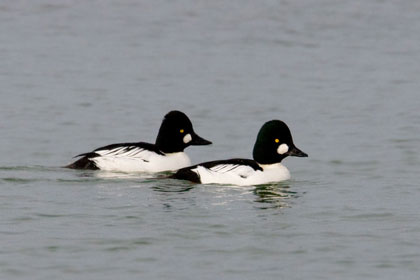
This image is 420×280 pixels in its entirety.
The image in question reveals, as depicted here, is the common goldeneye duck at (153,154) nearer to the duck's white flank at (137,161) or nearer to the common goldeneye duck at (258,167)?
the duck's white flank at (137,161)

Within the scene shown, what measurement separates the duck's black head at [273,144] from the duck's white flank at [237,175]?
0.67 feet

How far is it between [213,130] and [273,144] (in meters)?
4.11

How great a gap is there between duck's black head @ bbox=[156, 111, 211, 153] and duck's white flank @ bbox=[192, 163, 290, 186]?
6.56ft

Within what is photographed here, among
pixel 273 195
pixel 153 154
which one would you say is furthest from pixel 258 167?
pixel 153 154

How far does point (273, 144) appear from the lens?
18.3 meters

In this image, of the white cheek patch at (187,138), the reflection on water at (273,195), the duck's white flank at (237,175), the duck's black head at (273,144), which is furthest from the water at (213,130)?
the white cheek patch at (187,138)

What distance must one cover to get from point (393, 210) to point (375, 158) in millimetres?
4144

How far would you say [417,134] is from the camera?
71.8 feet

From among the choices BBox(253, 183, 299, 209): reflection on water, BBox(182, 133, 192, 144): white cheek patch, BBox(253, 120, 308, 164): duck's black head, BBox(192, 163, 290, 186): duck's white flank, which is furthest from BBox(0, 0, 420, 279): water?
BBox(182, 133, 192, 144): white cheek patch

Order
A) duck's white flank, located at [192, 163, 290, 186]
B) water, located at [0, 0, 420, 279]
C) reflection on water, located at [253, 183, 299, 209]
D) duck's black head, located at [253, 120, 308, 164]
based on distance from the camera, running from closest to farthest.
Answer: water, located at [0, 0, 420, 279], reflection on water, located at [253, 183, 299, 209], duck's white flank, located at [192, 163, 290, 186], duck's black head, located at [253, 120, 308, 164]

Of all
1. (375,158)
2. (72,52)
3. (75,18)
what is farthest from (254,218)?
(75,18)

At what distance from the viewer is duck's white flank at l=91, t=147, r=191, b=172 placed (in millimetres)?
19250

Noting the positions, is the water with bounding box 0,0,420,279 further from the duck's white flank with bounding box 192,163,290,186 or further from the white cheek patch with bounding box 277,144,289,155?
the white cheek patch with bounding box 277,144,289,155

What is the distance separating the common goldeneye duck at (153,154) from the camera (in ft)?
63.1
